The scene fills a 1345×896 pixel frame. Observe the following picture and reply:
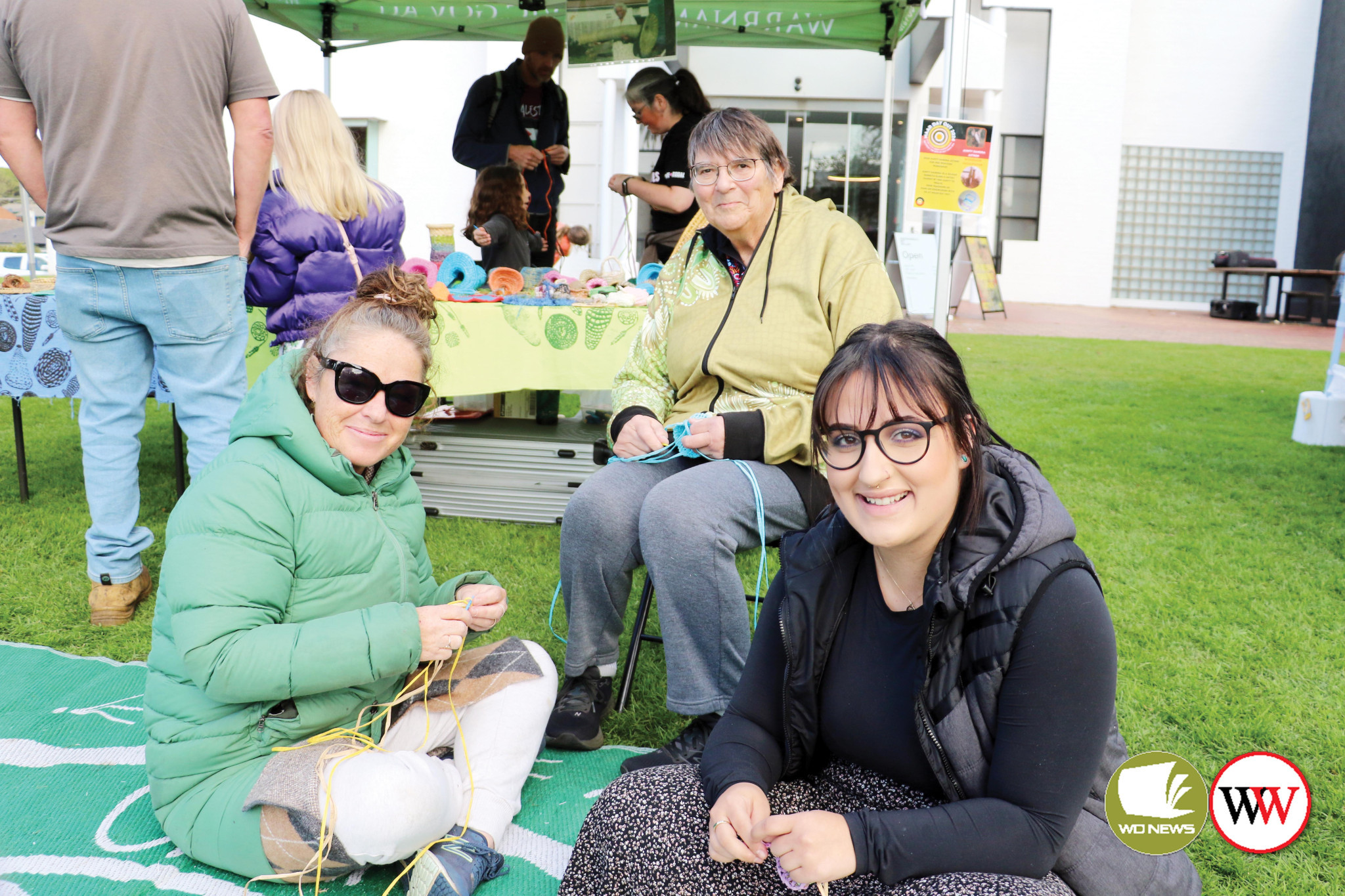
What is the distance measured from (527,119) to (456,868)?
466 cm

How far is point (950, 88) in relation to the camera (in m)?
4.18

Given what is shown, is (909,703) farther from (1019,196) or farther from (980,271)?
(1019,196)

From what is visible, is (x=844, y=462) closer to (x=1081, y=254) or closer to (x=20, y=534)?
(x=20, y=534)

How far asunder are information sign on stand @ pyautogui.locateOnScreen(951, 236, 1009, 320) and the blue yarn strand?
471 inches

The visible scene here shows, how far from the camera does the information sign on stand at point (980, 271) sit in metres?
13.7

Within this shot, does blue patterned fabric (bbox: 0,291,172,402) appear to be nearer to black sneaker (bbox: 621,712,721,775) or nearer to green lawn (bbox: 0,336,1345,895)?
green lawn (bbox: 0,336,1345,895)

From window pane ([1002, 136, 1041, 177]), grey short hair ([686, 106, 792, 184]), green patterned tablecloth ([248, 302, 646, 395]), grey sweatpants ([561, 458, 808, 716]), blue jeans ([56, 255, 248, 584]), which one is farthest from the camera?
window pane ([1002, 136, 1041, 177])

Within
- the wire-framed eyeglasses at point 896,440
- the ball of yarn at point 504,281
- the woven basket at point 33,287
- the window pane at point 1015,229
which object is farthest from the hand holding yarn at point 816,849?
the window pane at point 1015,229

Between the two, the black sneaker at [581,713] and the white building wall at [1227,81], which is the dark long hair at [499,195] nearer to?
the black sneaker at [581,713]

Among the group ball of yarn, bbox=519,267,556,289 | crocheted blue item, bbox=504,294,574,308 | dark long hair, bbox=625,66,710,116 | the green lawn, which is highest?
dark long hair, bbox=625,66,710,116

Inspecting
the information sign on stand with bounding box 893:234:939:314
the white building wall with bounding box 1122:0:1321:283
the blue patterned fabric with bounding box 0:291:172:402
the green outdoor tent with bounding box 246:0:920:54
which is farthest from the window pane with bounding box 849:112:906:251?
the blue patterned fabric with bounding box 0:291:172:402

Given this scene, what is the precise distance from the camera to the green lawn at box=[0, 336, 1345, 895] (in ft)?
7.81

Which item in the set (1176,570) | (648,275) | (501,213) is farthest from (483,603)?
(501,213)

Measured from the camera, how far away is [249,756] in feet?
5.52
